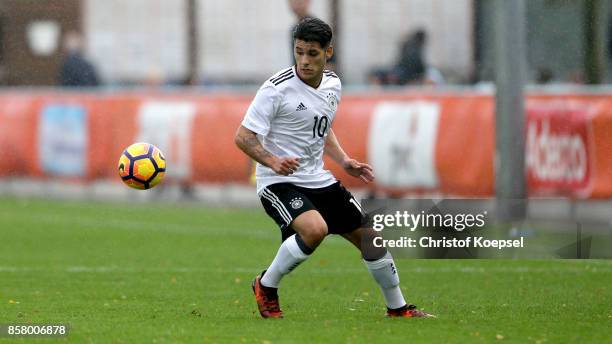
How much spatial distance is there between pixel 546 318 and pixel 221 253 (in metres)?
5.37

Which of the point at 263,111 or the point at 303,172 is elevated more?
the point at 263,111

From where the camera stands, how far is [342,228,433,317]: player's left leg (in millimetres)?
9352

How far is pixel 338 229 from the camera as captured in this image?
9.39m

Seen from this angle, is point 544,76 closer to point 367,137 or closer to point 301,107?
point 367,137

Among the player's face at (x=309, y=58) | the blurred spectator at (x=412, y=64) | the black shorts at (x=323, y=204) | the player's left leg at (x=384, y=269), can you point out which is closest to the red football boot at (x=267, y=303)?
the black shorts at (x=323, y=204)

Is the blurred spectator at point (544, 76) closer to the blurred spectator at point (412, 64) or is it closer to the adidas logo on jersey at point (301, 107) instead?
the blurred spectator at point (412, 64)

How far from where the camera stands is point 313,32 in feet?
30.1

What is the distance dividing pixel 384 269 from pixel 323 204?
21.4 inches

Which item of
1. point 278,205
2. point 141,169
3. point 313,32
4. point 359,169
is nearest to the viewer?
point 313,32

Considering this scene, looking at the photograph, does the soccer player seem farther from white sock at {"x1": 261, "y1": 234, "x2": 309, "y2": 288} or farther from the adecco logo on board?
the adecco logo on board

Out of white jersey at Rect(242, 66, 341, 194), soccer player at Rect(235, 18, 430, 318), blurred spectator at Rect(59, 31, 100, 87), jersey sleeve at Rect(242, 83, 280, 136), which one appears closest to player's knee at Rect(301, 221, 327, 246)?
soccer player at Rect(235, 18, 430, 318)

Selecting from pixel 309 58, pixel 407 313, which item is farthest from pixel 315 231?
pixel 309 58

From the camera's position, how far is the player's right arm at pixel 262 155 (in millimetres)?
8961

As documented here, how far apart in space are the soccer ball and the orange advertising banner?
24.5 feet
